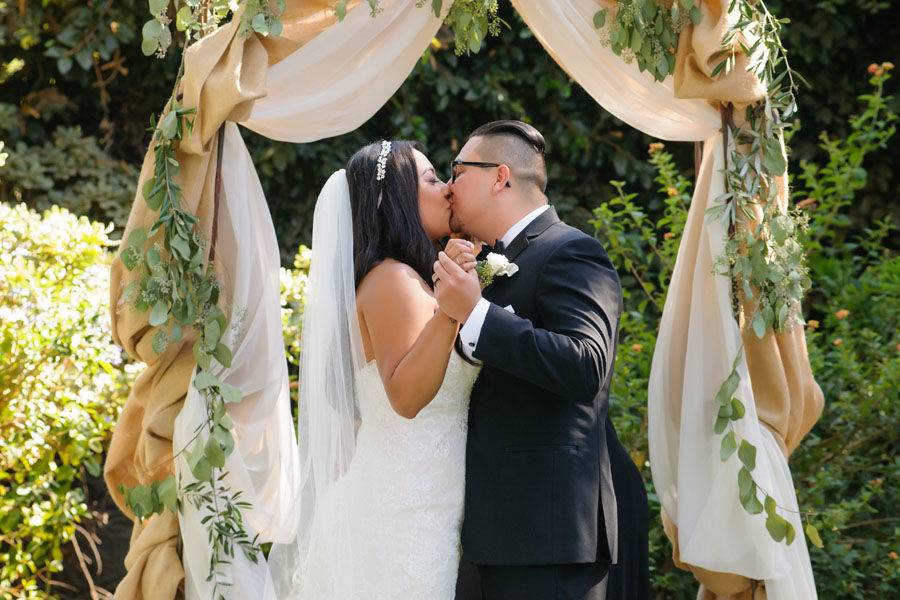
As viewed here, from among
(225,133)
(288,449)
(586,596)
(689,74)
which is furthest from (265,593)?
(689,74)

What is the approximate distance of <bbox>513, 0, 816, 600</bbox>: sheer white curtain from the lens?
3.21 metres

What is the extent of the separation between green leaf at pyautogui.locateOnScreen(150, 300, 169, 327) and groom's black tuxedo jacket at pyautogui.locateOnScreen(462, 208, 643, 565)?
850 mm

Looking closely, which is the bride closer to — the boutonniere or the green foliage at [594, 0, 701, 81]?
the boutonniere

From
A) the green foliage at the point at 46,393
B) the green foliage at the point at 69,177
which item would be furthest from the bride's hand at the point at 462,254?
the green foliage at the point at 69,177

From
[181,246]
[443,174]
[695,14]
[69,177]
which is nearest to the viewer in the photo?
[181,246]

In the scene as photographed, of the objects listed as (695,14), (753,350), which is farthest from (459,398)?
(695,14)

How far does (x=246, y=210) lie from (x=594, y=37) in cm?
118

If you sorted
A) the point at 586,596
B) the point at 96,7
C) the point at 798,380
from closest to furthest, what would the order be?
the point at 586,596
the point at 798,380
the point at 96,7

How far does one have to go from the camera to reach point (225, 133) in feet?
10.5

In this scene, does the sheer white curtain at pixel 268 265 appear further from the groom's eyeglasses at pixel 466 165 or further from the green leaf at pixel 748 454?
the green leaf at pixel 748 454

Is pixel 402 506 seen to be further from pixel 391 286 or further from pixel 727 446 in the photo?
pixel 727 446

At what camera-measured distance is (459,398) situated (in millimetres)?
3324

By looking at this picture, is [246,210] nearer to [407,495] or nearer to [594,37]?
[407,495]

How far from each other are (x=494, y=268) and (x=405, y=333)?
1.11 ft
